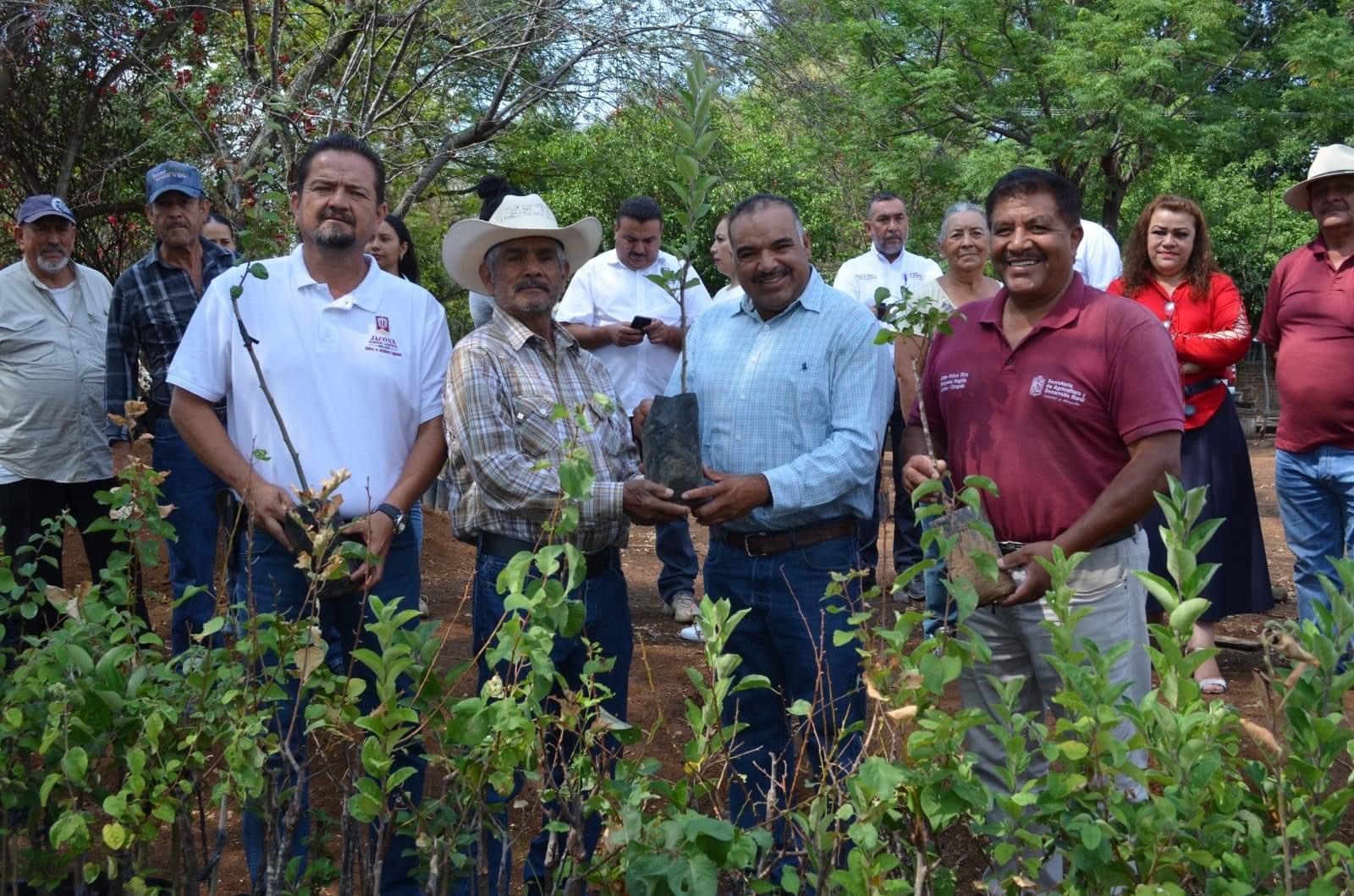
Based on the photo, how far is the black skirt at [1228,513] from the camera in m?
5.21

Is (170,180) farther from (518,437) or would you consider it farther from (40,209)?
(518,437)

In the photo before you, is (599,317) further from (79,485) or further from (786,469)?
(786,469)

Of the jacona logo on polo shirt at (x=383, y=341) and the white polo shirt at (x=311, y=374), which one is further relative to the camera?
the jacona logo on polo shirt at (x=383, y=341)

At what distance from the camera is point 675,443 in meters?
3.14

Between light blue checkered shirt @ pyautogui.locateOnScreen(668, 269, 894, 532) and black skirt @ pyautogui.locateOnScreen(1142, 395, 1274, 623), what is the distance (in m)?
2.19

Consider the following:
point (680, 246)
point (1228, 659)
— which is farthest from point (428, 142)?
point (680, 246)

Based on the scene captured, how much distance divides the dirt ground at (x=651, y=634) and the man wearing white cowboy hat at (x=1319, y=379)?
0.69 m

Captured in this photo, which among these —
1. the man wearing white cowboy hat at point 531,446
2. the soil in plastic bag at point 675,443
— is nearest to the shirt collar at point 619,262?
the man wearing white cowboy hat at point 531,446

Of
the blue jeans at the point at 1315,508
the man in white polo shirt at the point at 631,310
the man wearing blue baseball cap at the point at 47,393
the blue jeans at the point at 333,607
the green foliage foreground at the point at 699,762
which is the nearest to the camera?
the green foliage foreground at the point at 699,762

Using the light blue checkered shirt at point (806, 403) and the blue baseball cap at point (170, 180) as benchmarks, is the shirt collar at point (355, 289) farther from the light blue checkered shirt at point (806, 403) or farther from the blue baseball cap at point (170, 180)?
the blue baseball cap at point (170, 180)

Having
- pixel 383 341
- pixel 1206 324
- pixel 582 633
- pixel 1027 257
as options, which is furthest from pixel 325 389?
pixel 1206 324

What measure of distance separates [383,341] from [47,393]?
8.49 feet

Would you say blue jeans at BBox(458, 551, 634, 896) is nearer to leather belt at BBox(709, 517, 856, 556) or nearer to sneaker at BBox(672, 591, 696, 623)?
leather belt at BBox(709, 517, 856, 556)

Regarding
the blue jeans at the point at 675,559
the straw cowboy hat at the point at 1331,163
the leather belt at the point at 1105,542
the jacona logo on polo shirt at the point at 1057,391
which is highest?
the straw cowboy hat at the point at 1331,163
